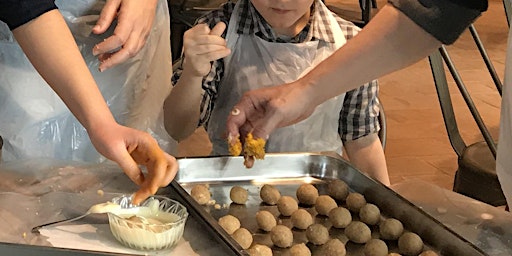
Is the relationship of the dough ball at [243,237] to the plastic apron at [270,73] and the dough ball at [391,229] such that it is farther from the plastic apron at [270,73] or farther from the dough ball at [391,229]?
the plastic apron at [270,73]

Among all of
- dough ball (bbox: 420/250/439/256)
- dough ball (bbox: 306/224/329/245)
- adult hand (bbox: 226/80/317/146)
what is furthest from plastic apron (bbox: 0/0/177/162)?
dough ball (bbox: 420/250/439/256)

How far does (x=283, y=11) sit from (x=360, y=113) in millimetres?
247

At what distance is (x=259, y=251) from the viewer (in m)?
0.88

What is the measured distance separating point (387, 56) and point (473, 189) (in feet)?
2.39

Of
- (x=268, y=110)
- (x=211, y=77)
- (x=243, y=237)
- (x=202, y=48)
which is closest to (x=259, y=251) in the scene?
(x=243, y=237)

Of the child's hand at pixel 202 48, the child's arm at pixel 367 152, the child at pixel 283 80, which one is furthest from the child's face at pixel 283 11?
the child's arm at pixel 367 152

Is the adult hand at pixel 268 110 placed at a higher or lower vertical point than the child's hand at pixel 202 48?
lower

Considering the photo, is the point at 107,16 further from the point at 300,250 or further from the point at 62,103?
the point at 300,250

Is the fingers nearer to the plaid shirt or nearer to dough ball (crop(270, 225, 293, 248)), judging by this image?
the plaid shirt

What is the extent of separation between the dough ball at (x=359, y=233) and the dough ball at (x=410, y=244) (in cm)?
4

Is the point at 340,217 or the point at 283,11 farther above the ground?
the point at 283,11

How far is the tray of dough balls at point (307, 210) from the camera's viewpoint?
3.05 ft

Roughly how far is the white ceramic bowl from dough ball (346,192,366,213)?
0.84ft

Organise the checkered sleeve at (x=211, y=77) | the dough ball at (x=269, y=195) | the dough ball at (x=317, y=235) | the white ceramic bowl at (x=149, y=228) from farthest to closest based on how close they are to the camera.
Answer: the checkered sleeve at (x=211, y=77)
the dough ball at (x=269, y=195)
the dough ball at (x=317, y=235)
the white ceramic bowl at (x=149, y=228)
